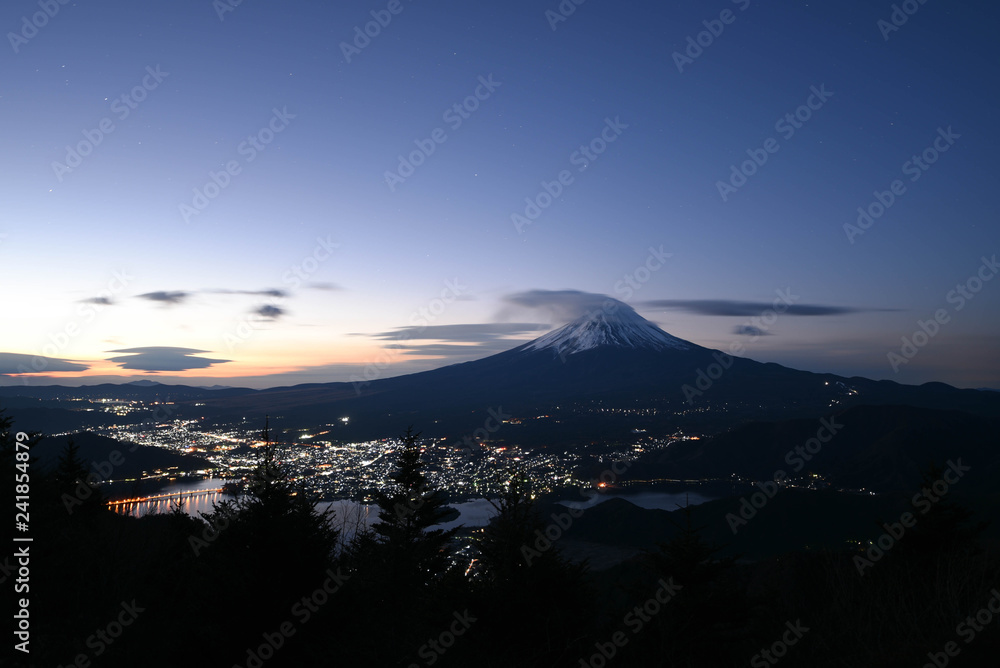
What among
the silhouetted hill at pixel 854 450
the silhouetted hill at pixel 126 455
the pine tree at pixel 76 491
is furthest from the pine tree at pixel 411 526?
the silhouetted hill at pixel 854 450

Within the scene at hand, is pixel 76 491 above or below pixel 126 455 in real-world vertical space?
above

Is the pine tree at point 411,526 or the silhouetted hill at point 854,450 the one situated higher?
the pine tree at point 411,526

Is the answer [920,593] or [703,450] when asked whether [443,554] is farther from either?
[703,450]

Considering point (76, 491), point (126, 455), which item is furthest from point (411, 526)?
point (126, 455)

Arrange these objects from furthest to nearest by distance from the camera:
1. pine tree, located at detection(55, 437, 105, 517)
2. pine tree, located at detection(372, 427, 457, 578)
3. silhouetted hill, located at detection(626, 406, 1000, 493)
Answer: silhouetted hill, located at detection(626, 406, 1000, 493) < pine tree, located at detection(372, 427, 457, 578) < pine tree, located at detection(55, 437, 105, 517)

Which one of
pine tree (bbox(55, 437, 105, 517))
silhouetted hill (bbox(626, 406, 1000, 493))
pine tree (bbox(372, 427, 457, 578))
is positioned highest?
pine tree (bbox(55, 437, 105, 517))

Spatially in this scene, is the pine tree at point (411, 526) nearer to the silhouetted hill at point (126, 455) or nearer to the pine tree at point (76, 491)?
the pine tree at point (76, 491)

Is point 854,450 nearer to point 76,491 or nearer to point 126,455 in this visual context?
point 76,491

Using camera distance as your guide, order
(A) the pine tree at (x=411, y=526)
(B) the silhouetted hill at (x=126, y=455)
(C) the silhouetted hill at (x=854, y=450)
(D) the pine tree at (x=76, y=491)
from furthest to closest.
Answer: (C) the silhouetted hill at (x=854, y=450), (B) the silhouetted hill at (x=126, y=455), (A) the pine tree at (x=411, y=526), (D) the pine tree at (x=76, y=491)

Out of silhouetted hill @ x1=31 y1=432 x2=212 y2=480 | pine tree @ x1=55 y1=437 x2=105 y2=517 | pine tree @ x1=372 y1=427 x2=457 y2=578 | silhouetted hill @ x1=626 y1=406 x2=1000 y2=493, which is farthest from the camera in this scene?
silhouetted hill @ x1=626 y1=406 x2=1000 y2=493

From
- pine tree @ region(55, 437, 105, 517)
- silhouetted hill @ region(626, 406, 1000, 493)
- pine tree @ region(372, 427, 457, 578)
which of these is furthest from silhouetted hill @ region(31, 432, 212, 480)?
silhouetted hill @ region(626, 406, 1000, 493)

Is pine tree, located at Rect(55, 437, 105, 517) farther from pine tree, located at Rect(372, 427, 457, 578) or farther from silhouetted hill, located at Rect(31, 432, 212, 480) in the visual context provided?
silhouetted hill, located at Rect(31, 432, 212, 480)

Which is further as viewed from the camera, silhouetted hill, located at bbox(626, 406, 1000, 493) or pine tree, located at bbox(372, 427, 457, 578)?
silhouetted hill, located at bbox(626, 406, 1000, 493)
